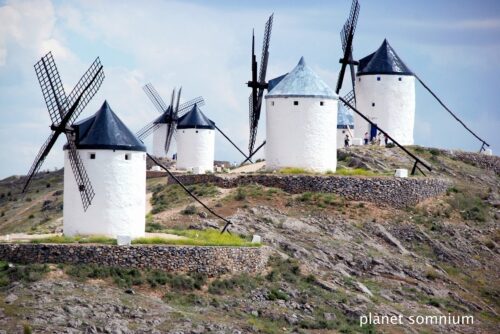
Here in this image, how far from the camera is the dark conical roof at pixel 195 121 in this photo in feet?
244

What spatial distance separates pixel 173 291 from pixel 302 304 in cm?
473

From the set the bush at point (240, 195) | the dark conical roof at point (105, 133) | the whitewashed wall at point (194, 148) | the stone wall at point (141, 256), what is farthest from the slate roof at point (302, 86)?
the whitewashed wall at point (194, 148)

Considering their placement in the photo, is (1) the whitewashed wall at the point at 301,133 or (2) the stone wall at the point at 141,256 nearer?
(2) the stone wall at the point at 141,256

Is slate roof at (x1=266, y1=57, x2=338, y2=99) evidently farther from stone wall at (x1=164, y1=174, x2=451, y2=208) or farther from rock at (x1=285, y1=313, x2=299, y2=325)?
rock at (x1=285, y1=313, x2=299, y2=325)

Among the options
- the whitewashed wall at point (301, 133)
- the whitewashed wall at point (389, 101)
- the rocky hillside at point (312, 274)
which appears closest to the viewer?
the rocky hillside at point (312, 274)

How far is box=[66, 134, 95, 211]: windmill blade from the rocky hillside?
3.85 m

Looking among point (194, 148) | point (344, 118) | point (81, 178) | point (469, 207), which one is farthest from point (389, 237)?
point (194, 148)

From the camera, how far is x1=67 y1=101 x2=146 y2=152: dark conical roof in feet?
155

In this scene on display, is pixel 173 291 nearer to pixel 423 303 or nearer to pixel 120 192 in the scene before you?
pixel 120 192

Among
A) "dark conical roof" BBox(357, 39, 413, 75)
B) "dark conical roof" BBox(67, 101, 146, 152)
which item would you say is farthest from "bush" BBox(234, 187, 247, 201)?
"dark conical roof" BBox(357, 39, 413, 75)

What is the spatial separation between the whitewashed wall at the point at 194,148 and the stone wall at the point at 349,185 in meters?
Result: 13.2

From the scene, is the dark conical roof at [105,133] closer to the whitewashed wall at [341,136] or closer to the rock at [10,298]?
the rock at [10,298]

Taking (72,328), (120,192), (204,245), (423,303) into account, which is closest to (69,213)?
(120,192)

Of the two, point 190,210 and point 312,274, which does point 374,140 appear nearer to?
point 190,210
